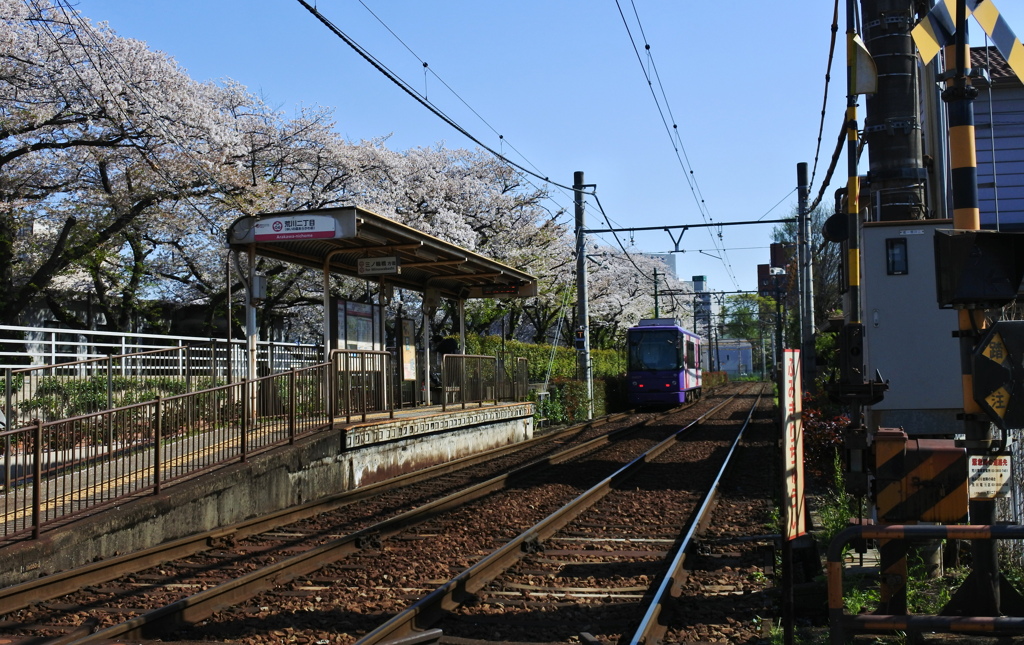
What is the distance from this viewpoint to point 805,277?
2498 cm

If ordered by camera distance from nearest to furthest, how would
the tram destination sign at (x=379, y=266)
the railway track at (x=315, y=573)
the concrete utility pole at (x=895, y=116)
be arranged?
the railway track at (x=315, y=573) → the concrete utility pole at (x=895, y=116) → the tram destination sign at (x=379, y=266)

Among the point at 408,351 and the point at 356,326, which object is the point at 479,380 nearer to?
the point at 408,351

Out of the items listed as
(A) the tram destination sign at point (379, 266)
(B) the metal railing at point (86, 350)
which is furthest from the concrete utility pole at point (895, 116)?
(B) the metal railing at point (86, 350)

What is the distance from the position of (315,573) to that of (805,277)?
2032cm

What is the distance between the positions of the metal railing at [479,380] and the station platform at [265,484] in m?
0.33

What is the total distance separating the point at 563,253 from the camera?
45188 mm

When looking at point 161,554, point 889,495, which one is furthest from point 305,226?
point 889,495

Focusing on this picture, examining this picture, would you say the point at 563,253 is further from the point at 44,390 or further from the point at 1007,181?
the point at 44,390

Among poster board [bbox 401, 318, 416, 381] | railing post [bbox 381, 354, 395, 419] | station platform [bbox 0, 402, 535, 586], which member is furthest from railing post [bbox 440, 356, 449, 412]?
railing post [bbox 381, 354, 395, 419]

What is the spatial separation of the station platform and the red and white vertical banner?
18.7 feet

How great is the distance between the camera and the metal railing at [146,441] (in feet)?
26.3

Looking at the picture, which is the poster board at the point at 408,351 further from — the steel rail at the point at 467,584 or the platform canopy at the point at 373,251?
the steel rail at the point at 467,584

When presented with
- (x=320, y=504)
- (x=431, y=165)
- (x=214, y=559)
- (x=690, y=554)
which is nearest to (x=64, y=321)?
(x=431, y=165)

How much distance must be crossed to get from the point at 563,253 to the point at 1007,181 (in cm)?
2907
